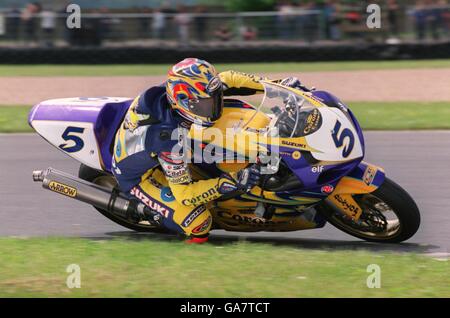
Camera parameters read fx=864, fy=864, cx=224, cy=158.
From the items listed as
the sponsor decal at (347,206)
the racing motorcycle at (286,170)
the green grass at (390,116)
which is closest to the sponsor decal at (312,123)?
the racing motorcycle at (286,170)

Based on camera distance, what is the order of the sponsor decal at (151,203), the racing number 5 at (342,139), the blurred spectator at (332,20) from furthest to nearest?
the blurred spectator at (332,20) < the sponsor decal at (151,203) < the racing number 5 at (342,139)

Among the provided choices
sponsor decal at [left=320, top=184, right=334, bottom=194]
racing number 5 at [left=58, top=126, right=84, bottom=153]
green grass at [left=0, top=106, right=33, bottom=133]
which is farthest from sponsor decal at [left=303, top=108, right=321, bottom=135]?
green grass at [left=0, top=106, right=33, bottom=133]

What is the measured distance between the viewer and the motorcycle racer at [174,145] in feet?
19.6

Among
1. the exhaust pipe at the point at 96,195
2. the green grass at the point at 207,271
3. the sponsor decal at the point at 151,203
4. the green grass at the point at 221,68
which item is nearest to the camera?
the green grass at the point at 207,271

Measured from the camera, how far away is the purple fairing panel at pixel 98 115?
21.7 ft

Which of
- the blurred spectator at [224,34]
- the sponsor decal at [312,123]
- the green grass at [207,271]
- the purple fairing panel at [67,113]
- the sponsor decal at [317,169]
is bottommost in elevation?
the green grass at [207,271]

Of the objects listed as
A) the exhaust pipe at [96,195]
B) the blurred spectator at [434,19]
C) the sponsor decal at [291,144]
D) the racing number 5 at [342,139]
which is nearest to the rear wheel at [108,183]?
the exhaust pipe at [96,195]

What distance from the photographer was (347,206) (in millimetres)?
6109

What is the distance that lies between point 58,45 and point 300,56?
6169 millimetres

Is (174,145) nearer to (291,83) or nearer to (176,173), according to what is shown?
(176,173)

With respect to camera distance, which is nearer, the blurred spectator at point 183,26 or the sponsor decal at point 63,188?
the sponsor decal at point 63,188

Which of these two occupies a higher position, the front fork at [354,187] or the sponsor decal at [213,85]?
the sponsor decal at [213,85]

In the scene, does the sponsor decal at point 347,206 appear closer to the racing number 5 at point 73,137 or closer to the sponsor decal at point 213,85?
the sponsor decal at point 213,85

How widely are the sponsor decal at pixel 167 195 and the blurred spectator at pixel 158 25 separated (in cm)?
1581
